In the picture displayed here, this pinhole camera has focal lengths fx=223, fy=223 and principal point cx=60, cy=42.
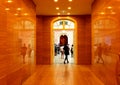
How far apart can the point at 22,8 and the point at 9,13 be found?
6.26 feet

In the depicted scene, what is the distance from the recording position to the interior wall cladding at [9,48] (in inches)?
213

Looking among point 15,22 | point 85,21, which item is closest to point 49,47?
point 85,21

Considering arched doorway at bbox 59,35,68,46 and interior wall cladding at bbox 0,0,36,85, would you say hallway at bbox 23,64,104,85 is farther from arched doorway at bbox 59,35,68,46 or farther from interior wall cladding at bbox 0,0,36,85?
arched doorway at bbox 59,35,68,46

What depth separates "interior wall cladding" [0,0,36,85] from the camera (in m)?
5.40

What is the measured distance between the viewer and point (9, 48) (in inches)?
239

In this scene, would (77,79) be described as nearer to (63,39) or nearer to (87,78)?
(87,78)

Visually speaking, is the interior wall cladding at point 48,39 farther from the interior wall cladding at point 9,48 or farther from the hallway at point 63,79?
the interior wall cladding at point 9,48

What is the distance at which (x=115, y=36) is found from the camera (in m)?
5.89

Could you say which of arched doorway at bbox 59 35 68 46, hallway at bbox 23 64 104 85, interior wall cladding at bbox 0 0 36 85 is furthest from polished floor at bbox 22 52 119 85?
arched doorway at bbox 59 35 68 46

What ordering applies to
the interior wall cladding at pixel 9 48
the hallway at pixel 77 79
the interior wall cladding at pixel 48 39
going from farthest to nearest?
the interior wall cladding at pixel 48 39, the hallway at pixel 77 79, the interior wall cladding at pixel 9 48

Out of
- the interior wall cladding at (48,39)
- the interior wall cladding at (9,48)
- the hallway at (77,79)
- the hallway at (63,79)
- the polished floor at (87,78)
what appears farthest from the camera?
the interior wall cladding at (48,39)

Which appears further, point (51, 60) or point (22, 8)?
point (51, 60)

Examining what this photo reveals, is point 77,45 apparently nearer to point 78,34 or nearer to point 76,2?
point 78,34

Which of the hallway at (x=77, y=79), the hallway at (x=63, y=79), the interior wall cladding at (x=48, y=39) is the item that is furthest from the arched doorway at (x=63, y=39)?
the hallway at (x=77, y=79)
